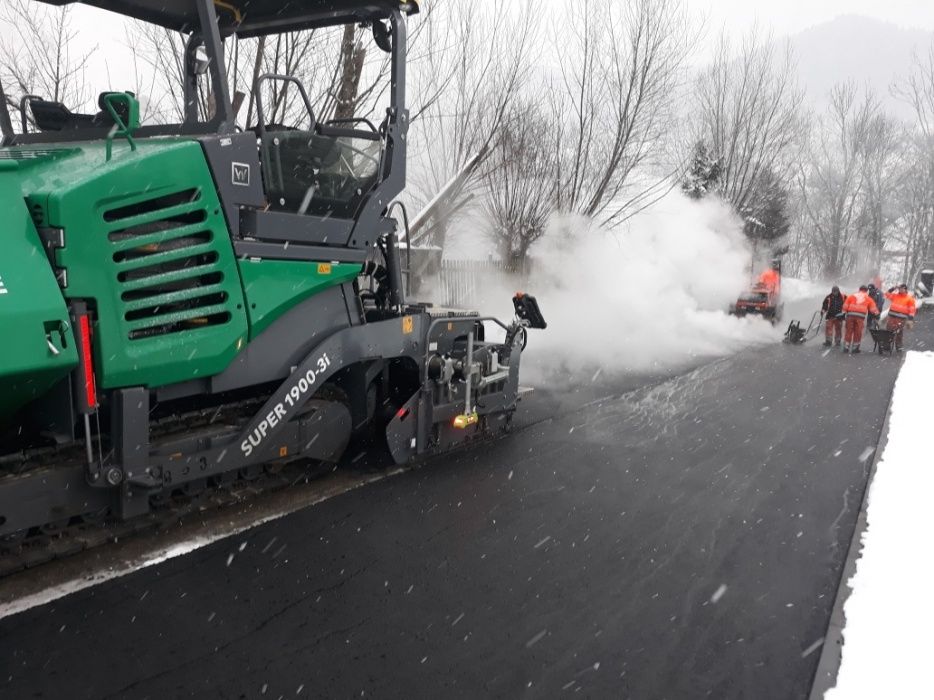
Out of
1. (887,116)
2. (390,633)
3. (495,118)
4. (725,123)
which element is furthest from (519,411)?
(887,116)

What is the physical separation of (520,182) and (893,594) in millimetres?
10678

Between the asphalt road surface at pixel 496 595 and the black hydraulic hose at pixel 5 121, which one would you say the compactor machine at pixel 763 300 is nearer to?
the asphalt road surface at pixel 496 595

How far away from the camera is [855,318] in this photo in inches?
589

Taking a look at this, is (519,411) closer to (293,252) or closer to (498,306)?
(293,252)

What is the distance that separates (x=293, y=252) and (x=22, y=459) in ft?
5.97

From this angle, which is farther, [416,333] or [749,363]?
[749,363]

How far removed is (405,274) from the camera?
20.0 ft

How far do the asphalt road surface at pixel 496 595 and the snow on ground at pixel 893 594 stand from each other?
158 millimetres

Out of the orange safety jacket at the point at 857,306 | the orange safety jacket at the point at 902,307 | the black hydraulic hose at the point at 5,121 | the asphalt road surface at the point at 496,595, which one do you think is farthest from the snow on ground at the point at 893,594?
the orange safety jacket at the point at 902,307

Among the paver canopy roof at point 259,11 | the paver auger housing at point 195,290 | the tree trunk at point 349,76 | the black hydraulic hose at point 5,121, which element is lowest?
the paver auger housing at point 195,290

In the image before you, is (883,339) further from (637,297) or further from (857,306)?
(637,297)

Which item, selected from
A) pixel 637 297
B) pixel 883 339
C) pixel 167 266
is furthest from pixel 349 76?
pixel 883 339

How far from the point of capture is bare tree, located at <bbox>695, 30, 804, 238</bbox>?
78.7ft

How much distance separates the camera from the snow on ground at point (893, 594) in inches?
123
